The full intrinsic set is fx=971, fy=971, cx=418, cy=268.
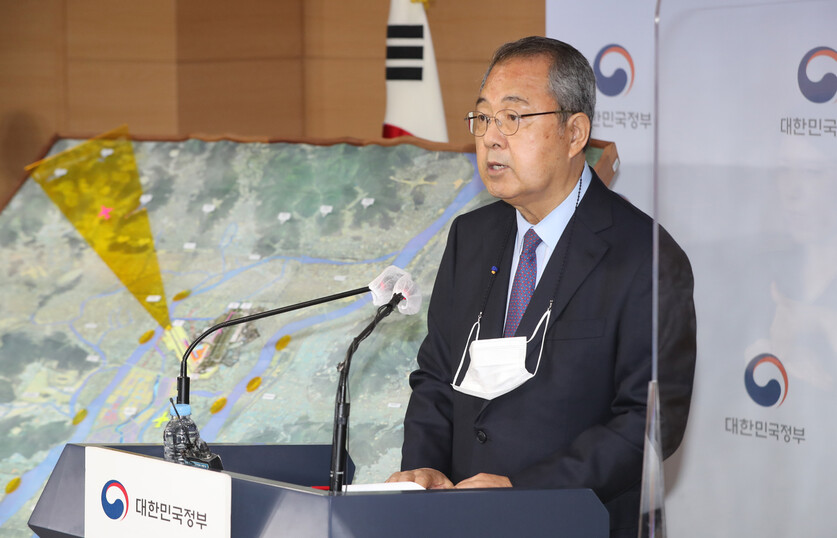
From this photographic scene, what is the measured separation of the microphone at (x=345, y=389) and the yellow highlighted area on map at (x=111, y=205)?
1822 millimetres

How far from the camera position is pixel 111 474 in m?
1.43

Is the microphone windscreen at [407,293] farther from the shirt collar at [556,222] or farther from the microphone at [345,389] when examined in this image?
the shirt collar at [556,222]

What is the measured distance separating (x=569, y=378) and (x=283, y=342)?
1517 millimetres

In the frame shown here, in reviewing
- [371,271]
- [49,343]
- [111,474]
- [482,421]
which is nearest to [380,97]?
[371,271]

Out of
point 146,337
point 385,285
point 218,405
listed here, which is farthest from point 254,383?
point 385,285

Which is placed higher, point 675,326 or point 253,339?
point 675,326

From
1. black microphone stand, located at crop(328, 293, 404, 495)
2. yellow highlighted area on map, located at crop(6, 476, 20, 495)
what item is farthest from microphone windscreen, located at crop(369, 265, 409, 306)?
yellow highlighted area on map, located at crop(6, 476, 20, 495)

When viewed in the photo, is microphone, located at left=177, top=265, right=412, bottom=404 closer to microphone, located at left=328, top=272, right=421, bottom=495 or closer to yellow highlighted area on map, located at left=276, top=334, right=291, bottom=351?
microphone, located at left=328, top=272, right=421, bottom=495

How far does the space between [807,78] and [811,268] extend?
0.74 ft

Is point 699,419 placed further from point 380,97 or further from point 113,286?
point 380,97

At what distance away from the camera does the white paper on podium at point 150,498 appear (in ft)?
4.24

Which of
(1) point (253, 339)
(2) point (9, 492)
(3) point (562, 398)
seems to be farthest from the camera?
(1) point (253, 339)

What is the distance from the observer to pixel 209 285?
129 inches

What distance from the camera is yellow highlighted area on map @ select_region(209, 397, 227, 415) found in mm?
2906
